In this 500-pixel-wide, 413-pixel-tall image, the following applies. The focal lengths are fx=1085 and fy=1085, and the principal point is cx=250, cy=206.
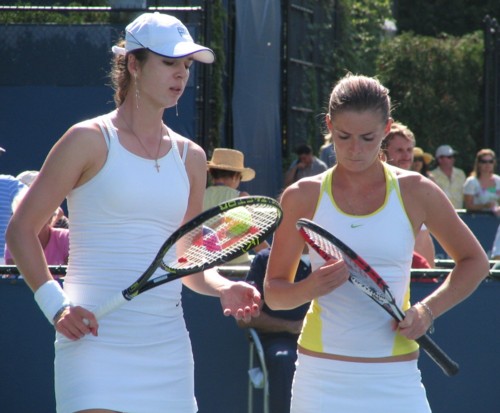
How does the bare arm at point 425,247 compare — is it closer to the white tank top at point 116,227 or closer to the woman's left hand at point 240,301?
the woman's left hand at point 240,301

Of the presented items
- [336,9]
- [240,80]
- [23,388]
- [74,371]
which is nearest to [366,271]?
[74,371]

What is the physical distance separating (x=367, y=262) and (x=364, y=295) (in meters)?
0.10

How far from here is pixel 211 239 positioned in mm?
3348

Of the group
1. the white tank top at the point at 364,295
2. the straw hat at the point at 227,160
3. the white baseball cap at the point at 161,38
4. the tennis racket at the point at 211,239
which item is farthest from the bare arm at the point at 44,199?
the straw hat at the point at 227,160

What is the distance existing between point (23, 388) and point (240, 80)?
21.7ft

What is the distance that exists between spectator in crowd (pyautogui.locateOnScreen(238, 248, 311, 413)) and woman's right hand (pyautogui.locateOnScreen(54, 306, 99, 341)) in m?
2.26

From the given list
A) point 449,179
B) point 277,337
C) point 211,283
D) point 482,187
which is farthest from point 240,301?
point 449,179

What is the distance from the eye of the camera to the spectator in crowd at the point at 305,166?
1198 cm

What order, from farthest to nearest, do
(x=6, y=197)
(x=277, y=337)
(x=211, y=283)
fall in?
(x=6, y=197) < (x=277, y=337) < (x=211, y=283)

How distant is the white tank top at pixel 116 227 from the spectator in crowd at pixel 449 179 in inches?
394

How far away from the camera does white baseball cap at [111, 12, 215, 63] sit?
327 centimetres

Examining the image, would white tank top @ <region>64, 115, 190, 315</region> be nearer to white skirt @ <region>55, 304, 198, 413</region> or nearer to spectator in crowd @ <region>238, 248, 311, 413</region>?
white skirt @ <region>55, 304, 198, 413</region>

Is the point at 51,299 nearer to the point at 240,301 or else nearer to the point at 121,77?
the point at 240,301

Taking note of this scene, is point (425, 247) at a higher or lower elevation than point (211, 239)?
lower
